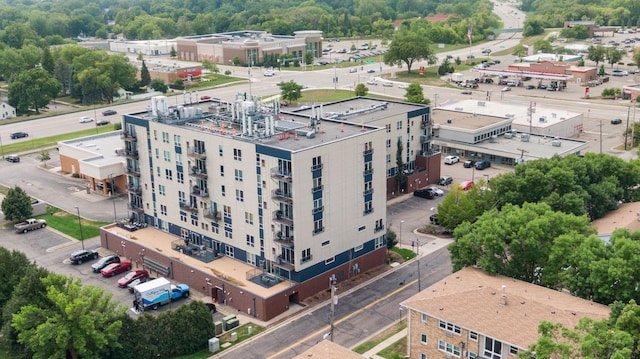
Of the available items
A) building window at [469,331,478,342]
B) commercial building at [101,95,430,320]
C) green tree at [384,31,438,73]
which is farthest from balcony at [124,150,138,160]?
green tree at [384,31,438,73]

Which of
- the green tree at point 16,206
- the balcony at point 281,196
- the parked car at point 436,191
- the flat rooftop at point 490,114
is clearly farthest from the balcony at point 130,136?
the flat rooftop at point 490,114

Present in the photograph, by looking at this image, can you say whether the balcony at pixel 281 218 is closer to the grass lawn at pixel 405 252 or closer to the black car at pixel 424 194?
the grass lawn at pixel 405 252

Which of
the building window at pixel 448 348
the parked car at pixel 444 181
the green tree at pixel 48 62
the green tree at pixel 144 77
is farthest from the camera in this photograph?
the green tree at pixel 48 62

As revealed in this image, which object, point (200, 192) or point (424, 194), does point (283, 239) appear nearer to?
point (200, 192)

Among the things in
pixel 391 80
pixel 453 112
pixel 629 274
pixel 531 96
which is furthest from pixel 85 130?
pixel 629 274

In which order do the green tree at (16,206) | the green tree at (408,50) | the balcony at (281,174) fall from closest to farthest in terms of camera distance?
the balcony at (281,174) < the green tree at (16,206) < the green tree at (408,50)

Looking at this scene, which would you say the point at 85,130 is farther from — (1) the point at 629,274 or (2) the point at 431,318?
(1) the point at 629,274

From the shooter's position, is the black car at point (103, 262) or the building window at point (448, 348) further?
the black car at point (103, 262)

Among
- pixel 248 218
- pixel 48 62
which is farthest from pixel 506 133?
pixel 48 62
